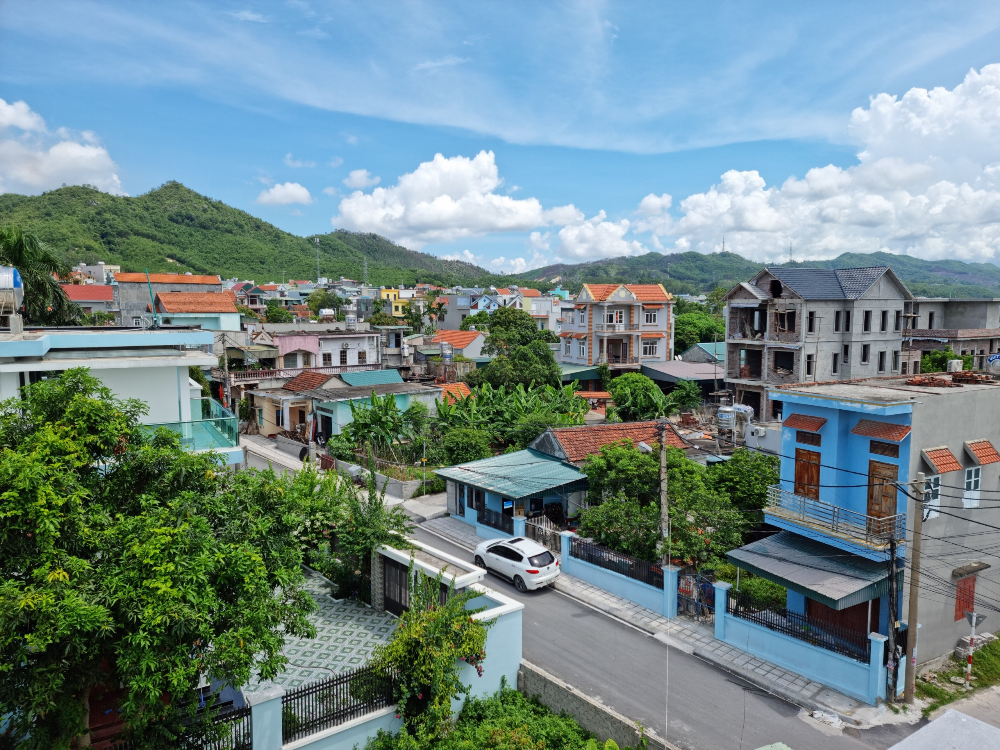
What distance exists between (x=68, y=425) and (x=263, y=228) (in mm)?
167101

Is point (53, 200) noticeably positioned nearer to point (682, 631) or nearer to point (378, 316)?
point (378, 316)

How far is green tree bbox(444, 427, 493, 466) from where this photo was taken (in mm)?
29125

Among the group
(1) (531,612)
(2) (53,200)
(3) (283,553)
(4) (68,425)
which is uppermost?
(2) (53,200)

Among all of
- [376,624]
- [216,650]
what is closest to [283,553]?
[216,650]

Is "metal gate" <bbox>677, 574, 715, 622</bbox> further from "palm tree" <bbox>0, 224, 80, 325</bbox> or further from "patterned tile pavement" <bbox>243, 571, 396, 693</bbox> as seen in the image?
"palm tree" <bbox>0, 224, 80, 325</bbox>

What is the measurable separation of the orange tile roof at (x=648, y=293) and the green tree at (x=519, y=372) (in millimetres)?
11941

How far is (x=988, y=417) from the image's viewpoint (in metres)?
15.9

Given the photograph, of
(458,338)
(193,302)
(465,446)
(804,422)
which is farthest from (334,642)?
(458,338)

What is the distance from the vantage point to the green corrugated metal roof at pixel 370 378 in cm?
3930

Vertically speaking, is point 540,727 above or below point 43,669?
below

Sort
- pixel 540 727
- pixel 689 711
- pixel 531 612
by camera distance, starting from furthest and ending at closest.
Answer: pixel 531 612 → pixel 689 711 → pixel 540 727


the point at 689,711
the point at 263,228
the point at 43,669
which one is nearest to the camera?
the point at 43,669

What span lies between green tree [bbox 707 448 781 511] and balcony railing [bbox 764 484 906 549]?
382 cm

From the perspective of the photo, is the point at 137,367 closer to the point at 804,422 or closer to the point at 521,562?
the point at 521,562
